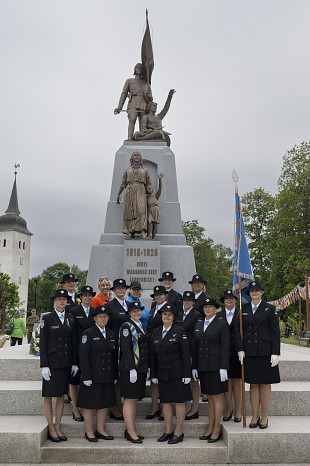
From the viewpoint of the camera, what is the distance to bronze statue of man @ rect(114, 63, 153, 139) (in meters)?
14.1

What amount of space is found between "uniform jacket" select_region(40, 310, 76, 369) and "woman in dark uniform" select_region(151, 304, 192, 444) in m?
1.13

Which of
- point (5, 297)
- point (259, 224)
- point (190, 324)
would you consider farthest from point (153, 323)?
point (5, 297)

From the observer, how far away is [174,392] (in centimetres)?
584

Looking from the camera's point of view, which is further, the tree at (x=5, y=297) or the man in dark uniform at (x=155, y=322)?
the tree at (x=5, y=297)

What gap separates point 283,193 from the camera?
31531mm

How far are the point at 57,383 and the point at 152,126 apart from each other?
983 cm

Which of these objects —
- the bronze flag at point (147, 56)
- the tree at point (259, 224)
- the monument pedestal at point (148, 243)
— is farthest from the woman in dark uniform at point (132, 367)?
the tree at point (259, 224)

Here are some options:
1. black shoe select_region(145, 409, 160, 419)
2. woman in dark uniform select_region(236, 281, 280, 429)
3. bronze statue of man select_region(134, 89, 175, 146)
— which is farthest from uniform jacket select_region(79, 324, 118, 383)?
bronze statue of man select_region(134, 89, 175, 146)

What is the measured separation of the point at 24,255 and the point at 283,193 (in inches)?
2626

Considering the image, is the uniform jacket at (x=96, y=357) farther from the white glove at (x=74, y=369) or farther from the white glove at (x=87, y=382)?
the white glove at (x=74, y=369)

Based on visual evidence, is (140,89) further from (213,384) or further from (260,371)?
(213,384)

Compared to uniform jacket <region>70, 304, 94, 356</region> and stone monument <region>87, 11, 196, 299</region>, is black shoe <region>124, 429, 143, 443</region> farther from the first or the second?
stone monument <region>87, 11, 196, 299</region>

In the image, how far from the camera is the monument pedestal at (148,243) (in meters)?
11.9

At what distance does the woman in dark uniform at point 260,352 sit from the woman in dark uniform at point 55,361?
2.26 m
